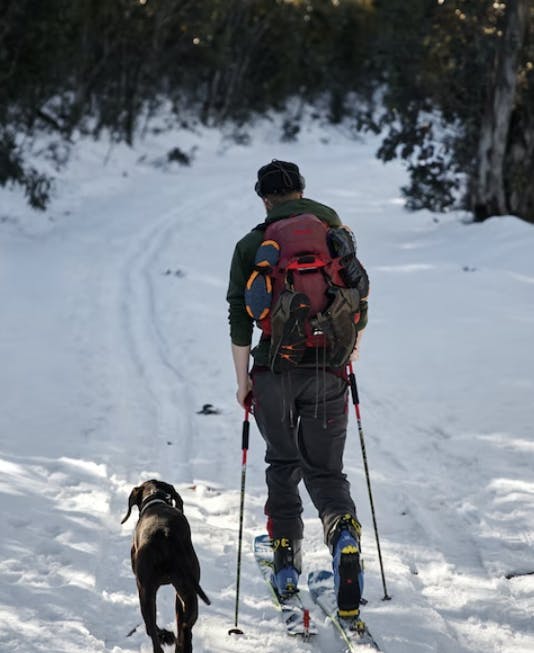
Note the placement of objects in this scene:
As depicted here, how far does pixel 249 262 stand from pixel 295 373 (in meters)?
0.60

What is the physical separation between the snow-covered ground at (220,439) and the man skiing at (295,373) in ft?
1.79

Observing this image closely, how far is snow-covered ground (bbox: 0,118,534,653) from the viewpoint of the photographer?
430 cm

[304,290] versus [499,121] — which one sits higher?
[499,121]

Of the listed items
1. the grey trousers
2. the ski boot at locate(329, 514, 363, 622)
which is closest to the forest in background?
the grey trousers

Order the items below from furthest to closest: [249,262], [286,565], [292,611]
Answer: [286,565], [292,611], [249,262]

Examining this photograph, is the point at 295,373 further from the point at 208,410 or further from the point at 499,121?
the point at 499,121

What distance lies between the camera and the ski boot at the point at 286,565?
4.29 metres

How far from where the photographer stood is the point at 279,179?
4086 mm

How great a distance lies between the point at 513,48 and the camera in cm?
1576

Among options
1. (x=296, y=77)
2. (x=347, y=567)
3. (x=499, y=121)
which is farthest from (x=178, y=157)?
(x=347, y=567)

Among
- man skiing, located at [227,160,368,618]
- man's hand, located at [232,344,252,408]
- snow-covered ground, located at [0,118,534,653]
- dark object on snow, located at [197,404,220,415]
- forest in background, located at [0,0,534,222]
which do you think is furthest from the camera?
forest in background, located at [0,0,534,222]

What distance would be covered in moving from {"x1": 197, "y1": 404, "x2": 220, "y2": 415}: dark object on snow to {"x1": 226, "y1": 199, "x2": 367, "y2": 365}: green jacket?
3417 millimetres

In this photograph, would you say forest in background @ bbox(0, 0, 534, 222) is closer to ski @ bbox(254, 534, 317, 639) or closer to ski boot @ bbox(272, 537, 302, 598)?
ski @ bbox(254, 534, 317, 639)

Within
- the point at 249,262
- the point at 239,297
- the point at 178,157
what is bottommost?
the point at 239,297
